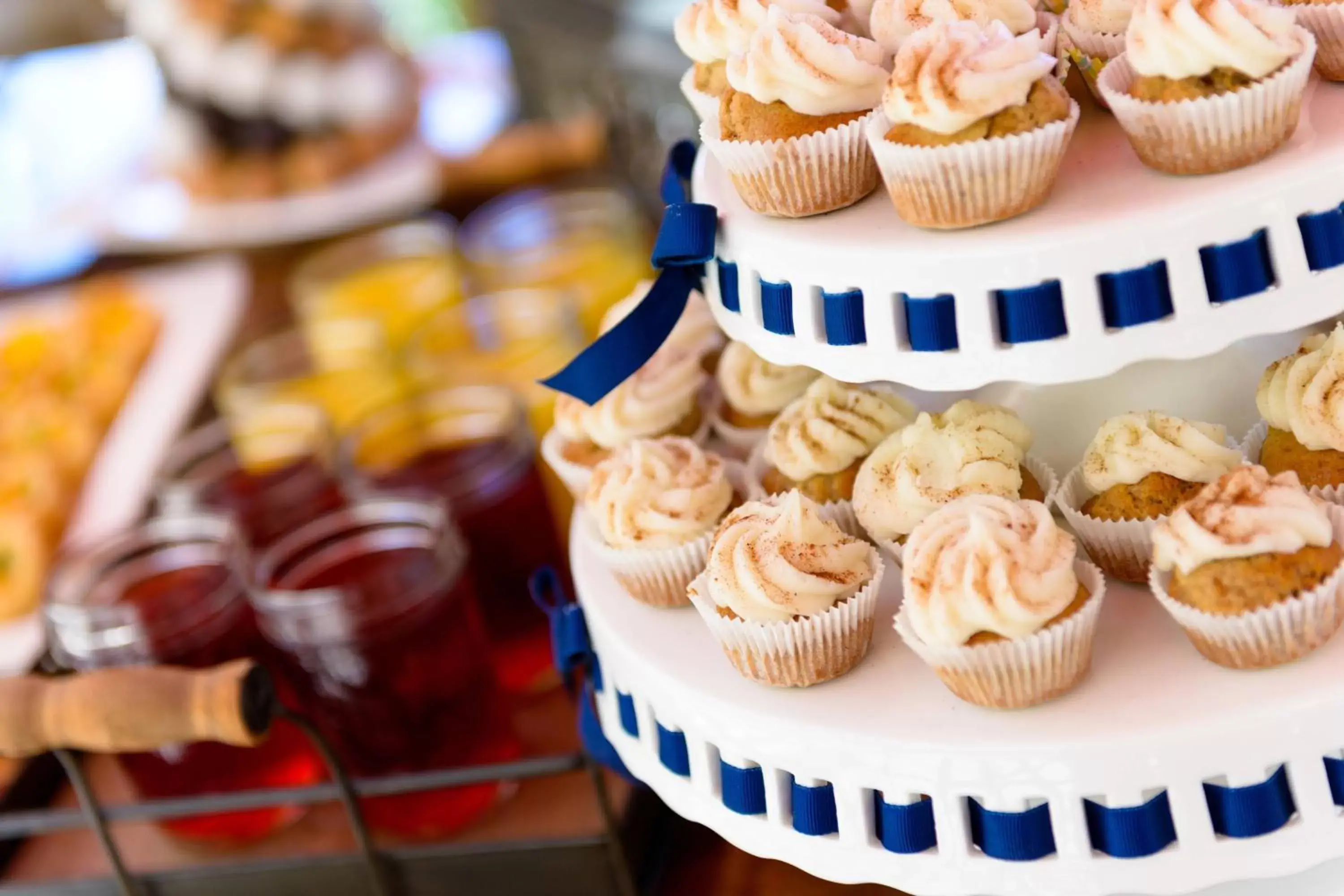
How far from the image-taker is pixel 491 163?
9.32 feet

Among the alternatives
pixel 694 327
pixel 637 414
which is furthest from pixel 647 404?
pixel 694 327

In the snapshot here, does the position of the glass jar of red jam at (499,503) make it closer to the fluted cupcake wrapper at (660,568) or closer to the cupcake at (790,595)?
the fluted cupcake wrapper at (660,568)

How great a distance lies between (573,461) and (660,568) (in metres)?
0.24

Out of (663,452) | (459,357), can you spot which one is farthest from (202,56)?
(663,452)

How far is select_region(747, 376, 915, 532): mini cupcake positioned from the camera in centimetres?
109

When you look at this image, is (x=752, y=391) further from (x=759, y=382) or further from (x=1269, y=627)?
(x=1269, y=627)

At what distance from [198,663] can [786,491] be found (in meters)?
0.70

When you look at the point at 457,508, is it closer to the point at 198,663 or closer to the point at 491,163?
the point at 198,663

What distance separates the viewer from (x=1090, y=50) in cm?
102

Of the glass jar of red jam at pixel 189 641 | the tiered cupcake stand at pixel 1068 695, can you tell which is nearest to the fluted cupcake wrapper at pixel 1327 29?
the tiered cupcake stand at pixel 1068 695

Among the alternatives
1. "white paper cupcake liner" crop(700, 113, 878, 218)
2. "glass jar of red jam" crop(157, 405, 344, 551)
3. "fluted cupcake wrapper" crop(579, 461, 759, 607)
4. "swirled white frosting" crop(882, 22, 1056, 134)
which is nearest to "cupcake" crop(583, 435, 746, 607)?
"fluted cupcake wrapper" crop(579, 461, 759, 607)

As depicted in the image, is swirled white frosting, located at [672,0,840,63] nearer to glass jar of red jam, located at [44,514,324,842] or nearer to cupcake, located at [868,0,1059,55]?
cupcake, located at [868,0,1059,55]

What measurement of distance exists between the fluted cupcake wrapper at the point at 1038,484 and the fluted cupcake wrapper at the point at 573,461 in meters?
0.23

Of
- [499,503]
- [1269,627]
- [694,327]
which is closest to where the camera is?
[1269,627]
